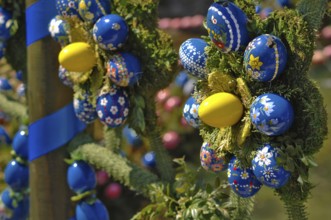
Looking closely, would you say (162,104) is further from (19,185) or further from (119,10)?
(119,10)

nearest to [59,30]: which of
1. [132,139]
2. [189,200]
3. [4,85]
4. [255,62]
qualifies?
[189,200]

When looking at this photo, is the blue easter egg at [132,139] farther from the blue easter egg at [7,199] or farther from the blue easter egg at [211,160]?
the blue easter egg at [211,160]

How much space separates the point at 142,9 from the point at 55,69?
0.41 meters

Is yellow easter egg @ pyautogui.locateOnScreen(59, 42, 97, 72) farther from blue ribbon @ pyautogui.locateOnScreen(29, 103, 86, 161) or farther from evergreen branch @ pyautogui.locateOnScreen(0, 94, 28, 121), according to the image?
evergreen branch @ pyautogui.locateOnScreen(0, 94, 28, 121)

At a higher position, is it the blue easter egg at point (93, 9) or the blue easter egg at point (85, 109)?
the blue easter egg at point (93, 9)

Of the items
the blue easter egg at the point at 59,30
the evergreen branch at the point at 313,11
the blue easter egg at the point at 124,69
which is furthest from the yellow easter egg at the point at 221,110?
the blue easter egg at the point at 59,30

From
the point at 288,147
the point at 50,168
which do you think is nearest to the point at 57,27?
the point at 50,168

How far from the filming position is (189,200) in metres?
1.64

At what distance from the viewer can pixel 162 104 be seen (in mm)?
3557

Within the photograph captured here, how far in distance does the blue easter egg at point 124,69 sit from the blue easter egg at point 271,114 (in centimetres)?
47

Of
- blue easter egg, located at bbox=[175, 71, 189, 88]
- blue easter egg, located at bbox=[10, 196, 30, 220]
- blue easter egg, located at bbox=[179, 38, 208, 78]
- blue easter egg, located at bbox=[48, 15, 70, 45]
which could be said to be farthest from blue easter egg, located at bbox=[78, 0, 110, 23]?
blue easter egg, located at bbox=[175, 71, 189, 88]

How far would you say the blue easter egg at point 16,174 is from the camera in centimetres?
238

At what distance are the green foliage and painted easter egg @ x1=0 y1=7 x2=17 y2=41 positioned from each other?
83cm

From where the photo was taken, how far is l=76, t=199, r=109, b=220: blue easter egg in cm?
197
